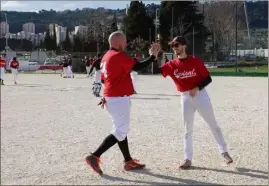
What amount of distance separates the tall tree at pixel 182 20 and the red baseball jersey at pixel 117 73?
2242 inches

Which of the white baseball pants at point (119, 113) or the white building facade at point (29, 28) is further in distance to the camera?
the white building facade at point (29, 28)

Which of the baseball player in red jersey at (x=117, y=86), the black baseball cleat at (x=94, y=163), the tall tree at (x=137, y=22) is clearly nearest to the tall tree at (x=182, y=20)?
the tall tree at (x=137, y=22)

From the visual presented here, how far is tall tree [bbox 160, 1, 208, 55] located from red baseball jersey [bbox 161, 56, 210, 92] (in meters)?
56.6

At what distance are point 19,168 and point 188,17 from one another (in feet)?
198

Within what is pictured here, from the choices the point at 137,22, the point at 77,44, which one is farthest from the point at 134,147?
the point at 77,44

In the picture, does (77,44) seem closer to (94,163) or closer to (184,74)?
(184,74)

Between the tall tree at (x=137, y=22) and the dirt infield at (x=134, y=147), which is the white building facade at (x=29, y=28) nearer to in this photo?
the tall tree at (x=137, y=22)

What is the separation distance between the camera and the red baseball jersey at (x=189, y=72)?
6.38 metres

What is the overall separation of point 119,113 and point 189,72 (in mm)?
1155

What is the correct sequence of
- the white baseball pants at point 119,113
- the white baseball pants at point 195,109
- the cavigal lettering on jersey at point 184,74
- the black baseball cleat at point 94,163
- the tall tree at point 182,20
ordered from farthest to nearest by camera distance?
1. the tall tree at point 182,20
2. the white baseball pants at point 195,109
3. the cavigal lettering on jersey at point 184,74
4. the white baseball pants at point 119,113
5. the black baseball cleat at point 94,163

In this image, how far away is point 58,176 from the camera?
235 inches

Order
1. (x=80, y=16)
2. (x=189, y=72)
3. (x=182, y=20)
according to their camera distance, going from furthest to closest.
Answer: (x=80, y=16) < (x=182, y=20) < (x=189, y=72)

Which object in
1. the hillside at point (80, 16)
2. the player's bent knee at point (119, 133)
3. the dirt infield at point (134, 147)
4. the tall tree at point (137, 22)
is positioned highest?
the hillside at point (80, 16)

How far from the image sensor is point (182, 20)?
63.8 m
